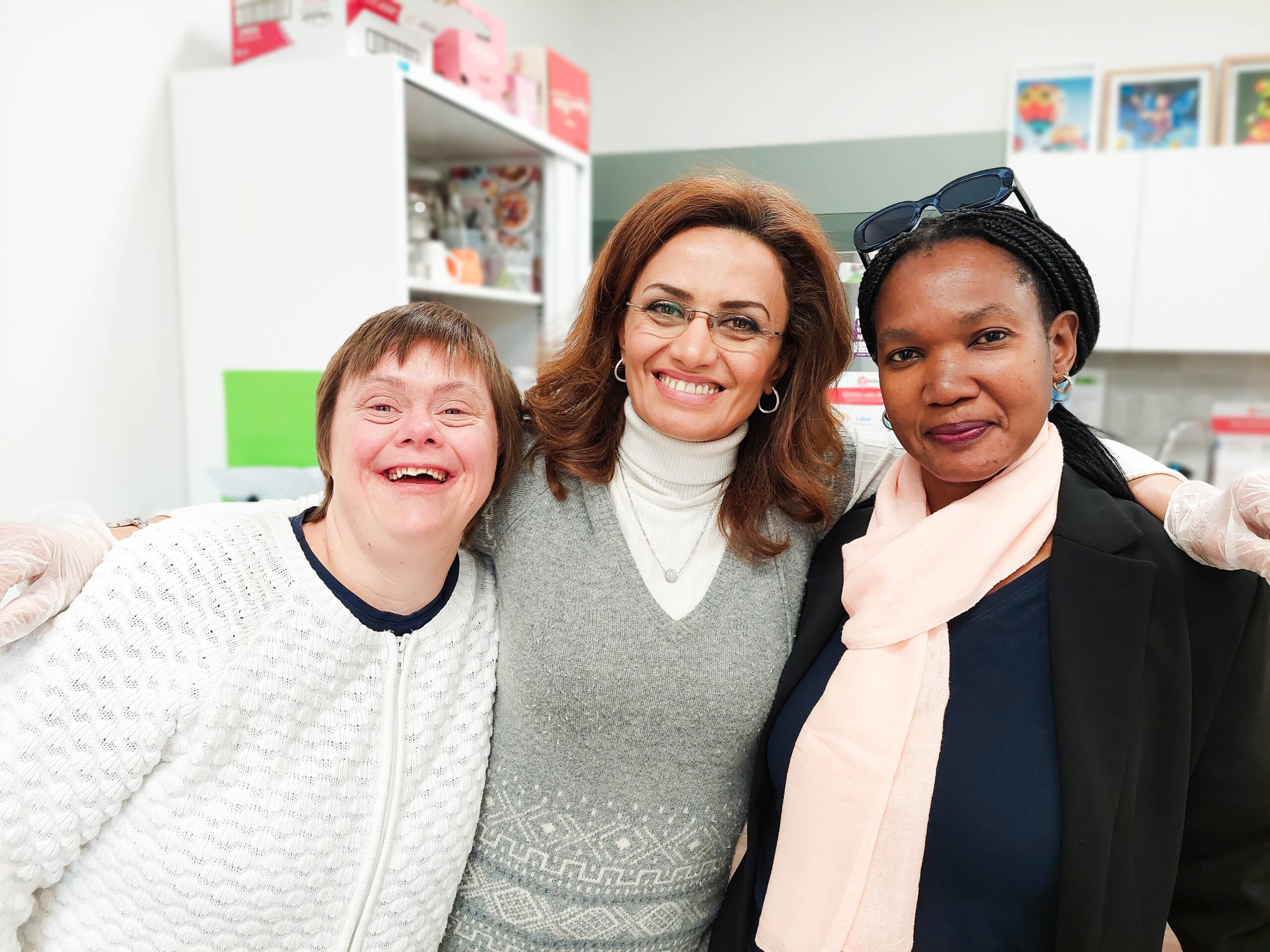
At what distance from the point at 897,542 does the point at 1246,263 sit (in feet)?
8.54

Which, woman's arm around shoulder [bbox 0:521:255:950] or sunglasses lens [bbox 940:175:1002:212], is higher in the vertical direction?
sunglasses lens [bbox 940:175:1002:212]

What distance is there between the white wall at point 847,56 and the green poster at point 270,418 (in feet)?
7.14

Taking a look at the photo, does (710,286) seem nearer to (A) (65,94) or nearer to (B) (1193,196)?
(A) (65,94)

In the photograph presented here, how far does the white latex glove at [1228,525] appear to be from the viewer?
3.08 feet

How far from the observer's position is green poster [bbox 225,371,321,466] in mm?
1922

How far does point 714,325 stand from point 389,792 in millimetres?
758

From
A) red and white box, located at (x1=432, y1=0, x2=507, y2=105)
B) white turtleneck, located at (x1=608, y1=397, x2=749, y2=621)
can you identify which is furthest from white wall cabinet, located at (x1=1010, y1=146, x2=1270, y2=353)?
white turtleneck, located at (x1=608, y1=397, x2=749, y2=621)

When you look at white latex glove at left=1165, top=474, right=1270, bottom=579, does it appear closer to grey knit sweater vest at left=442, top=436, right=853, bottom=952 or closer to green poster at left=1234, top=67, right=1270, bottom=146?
grey knit sweater vest at left=442, top=436, right=853, bottom=952

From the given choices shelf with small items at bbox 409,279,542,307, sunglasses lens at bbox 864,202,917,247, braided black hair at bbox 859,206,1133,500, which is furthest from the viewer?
shelf with small items at bbox 409,279,542,307

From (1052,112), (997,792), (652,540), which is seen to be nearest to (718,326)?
(652,540)

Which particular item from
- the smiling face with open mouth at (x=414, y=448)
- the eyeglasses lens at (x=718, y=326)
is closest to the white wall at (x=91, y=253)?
the smiling face with open mouth at (x=414, y=448)

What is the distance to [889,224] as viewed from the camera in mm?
1184

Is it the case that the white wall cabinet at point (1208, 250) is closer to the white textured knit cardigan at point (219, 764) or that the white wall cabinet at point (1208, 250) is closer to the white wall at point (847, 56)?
the white wall at point (847, 56)

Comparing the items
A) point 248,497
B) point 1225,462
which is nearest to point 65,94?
point 248,497
